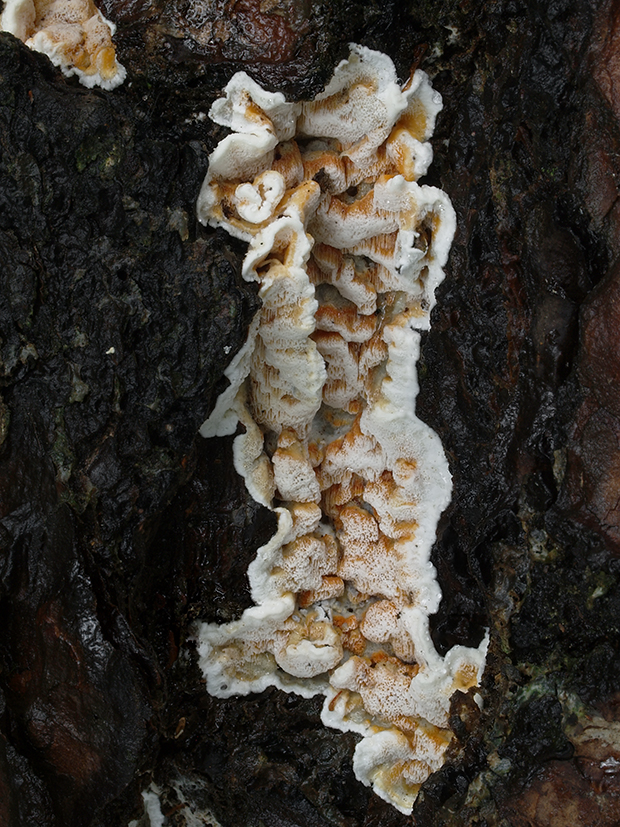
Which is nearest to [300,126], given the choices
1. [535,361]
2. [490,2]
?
[490,2]

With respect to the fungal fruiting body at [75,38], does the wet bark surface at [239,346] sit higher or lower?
lower

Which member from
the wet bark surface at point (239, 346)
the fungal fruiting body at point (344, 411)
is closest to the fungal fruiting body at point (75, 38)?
the wet bark surface at point (239, 346)

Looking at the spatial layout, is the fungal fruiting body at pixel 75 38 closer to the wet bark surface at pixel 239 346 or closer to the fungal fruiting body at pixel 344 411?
the wet bark surface at pixel 239 346

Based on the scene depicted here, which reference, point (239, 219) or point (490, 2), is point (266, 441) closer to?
point (239, 219)

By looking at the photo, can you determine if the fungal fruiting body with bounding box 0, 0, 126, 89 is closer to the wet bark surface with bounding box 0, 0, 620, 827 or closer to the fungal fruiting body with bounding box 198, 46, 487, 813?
the wet bark surface with bounding box 0, 0, 620, 827

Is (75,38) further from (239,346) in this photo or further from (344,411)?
(344,411)

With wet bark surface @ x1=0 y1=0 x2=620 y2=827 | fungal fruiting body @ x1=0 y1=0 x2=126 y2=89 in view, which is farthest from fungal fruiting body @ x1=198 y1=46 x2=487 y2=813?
fungal fruiting body @ x1=0 y1=0 x2=126 y2=89

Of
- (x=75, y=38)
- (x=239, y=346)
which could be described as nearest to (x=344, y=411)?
(x=239, y=346)
